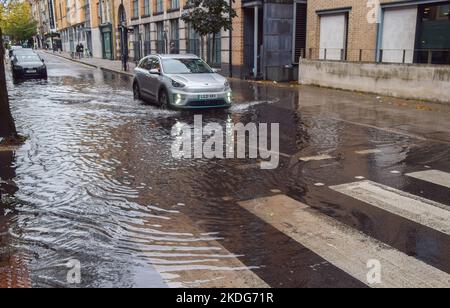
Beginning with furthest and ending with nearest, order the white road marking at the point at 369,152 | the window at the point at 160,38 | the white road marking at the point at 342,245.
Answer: the window at the point at 160,38
the white road marking at the point at 369,152
the white road marking at the point at 342,245

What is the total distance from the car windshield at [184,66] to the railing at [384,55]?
23.5 feet

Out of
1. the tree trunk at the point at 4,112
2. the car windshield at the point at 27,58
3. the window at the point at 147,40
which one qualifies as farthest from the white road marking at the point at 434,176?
the window at the point at 147,40

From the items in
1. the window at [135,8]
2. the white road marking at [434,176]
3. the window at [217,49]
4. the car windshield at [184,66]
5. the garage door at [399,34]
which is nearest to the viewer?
the white road marking at [434,176]

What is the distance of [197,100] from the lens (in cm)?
1245

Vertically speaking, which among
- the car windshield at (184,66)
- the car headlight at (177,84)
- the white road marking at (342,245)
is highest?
the car windshield at (184,66)

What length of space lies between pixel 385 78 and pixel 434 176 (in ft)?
33.9

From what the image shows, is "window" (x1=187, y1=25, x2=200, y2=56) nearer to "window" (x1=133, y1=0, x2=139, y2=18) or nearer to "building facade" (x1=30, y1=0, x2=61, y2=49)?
"window" (x1=133, y1=0, x2=139, y2=18)

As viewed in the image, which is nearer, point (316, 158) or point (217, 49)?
point (316, 158)

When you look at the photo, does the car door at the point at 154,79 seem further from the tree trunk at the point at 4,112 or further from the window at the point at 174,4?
the window at the point at 174,4

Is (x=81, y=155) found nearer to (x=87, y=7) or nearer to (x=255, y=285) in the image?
(x=255, y=285)

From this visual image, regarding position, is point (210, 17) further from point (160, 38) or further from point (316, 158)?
point (316, 158)

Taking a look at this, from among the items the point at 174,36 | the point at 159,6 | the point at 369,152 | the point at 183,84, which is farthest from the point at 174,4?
the point at 369,152

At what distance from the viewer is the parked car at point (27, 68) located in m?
24.7

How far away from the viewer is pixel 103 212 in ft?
17.6
